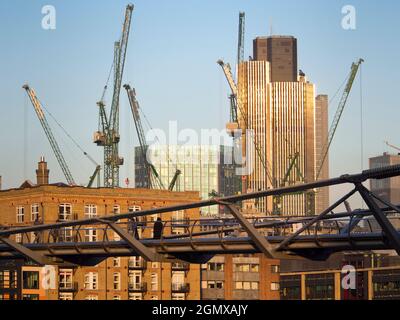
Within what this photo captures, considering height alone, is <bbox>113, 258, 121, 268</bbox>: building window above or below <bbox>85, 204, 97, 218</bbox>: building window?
below

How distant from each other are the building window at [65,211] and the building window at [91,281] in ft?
26.4

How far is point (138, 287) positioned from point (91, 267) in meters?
6.31

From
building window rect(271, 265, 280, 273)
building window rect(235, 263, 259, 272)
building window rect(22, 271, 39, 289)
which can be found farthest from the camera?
building window rect(271, 265, 280, 273)

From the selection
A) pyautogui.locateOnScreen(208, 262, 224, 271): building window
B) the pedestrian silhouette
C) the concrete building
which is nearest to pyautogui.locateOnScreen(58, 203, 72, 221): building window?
the concrete building

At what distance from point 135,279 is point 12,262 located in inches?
613

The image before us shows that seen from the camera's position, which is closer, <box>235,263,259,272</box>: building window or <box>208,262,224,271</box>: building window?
<box>208,262,224,271</box>: building window

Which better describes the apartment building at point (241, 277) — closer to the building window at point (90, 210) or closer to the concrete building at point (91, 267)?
the concrete building at point (91, 267)

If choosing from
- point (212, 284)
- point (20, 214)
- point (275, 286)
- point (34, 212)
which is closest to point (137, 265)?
point (34, 212)

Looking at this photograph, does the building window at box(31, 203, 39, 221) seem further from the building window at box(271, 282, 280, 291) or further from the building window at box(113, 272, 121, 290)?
the building window at box(271, 282, 280, 291)

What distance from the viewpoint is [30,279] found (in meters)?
152

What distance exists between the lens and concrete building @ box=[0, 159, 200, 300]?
152 m

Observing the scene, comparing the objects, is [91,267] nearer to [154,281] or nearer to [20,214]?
[154,281]

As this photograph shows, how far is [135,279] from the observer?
526 feet
